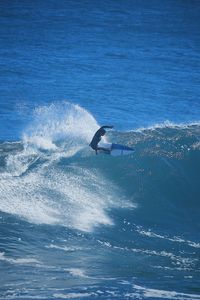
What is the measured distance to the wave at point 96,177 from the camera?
2433cm

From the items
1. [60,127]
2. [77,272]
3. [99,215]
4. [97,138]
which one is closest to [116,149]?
[97,138]

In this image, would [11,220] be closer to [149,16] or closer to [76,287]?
[76,287]

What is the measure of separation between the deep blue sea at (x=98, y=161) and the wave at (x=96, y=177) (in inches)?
2.1

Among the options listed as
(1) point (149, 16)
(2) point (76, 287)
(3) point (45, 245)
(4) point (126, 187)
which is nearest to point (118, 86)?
(1) point (149, 16)

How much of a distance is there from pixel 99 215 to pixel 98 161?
4532 millimetres

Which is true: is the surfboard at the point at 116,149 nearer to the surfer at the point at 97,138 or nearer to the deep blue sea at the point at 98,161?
the surfer at the point at 97,138

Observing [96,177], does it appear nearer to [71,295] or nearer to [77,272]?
[77,272]

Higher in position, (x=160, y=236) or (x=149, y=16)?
(x=149, y=16)

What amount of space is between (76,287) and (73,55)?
34468mm

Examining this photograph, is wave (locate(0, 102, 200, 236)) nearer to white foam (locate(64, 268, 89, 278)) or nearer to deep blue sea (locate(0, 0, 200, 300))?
deep blue sea (locate(0, 0, 200, 300))

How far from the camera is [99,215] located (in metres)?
24.5

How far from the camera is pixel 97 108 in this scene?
41.5m

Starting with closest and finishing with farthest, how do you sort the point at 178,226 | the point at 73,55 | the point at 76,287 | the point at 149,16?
the point at 76,287
the point at 178,226
the point at 73,55
the point at 149,16

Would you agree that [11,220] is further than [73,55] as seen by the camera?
No
